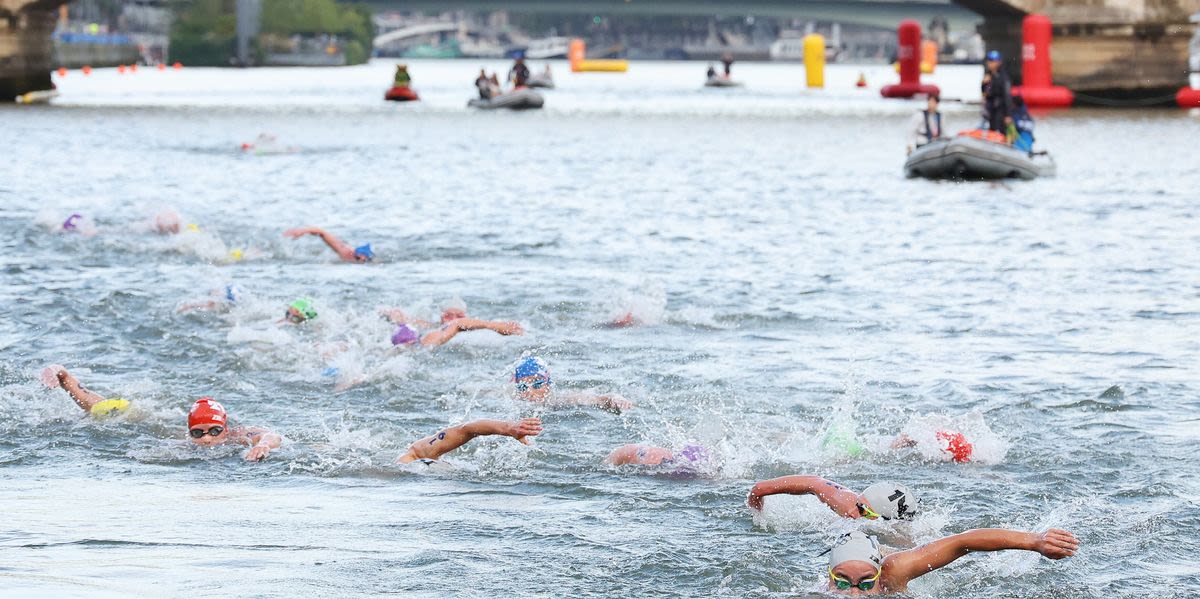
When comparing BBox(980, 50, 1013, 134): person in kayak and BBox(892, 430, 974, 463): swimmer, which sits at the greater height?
BBox(980, 50, 1013, 134): person in kayak

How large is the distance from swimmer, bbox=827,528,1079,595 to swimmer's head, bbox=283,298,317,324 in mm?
8767

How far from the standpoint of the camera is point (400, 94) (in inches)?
2916

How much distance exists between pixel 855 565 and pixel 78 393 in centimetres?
691

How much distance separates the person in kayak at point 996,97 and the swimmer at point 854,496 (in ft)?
73.1

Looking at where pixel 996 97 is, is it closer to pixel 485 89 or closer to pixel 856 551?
pixel 856 551

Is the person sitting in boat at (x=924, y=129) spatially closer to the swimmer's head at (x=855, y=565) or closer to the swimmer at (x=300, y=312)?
the swimmer at (x=300, y=312)

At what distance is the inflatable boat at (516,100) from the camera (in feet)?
222

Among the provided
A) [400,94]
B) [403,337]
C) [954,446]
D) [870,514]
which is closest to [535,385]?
[403,337]

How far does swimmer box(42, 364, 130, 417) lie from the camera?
13.4 metres

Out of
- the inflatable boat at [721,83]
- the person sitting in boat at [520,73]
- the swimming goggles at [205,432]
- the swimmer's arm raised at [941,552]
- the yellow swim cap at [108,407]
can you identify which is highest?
the person sitting in boat at [520,73]

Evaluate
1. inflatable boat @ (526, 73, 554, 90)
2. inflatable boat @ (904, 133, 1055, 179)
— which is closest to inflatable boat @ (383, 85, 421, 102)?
inflatable boat @ (526, 73, 554, 90)

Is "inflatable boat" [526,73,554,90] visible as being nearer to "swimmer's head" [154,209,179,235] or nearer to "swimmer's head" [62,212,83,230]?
"swimmer's head" [62,212,83,230]

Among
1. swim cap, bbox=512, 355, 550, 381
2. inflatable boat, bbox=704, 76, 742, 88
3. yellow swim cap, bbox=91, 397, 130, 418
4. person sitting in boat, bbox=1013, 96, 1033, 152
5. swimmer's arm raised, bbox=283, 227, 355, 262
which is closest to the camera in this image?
yellow swim cap, bbox=91, 397, 130, 418

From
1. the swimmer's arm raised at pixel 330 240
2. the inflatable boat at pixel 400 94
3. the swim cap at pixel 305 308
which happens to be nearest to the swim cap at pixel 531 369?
the swim cap at pixel 305 308
